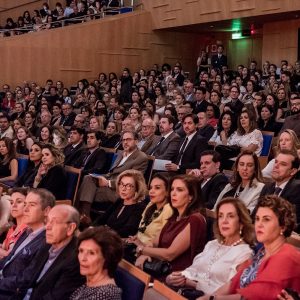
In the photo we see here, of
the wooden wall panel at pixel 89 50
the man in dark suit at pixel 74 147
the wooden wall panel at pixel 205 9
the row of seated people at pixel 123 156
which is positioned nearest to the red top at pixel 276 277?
the row of seated people at pixel 123 156

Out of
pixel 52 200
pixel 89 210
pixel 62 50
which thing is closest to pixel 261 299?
pixel 52 200

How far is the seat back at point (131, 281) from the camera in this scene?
254 cm

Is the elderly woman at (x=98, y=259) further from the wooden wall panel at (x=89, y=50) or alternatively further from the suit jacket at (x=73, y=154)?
the wooden wall panel at (x=89, y=50)

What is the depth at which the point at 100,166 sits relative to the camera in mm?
6320

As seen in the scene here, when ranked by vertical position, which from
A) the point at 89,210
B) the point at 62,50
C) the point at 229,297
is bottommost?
the point at 89,210

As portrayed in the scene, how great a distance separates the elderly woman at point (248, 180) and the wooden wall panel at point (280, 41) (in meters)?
8.91

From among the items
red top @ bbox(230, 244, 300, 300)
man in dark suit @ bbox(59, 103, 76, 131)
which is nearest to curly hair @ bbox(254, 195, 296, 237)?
red top @ bbox(230, 244, 300, 300)

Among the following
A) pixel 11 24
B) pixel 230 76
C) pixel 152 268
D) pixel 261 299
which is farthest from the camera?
pixel 11 24

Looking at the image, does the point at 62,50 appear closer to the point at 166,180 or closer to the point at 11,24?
the point at 11,24

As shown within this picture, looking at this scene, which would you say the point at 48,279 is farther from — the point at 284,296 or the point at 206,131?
the point at 206,131

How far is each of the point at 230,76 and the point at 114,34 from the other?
11.6 ft

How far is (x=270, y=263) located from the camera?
8.50ft

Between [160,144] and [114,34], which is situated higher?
[114,34]

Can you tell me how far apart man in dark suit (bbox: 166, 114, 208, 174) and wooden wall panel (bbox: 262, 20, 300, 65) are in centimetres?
713
